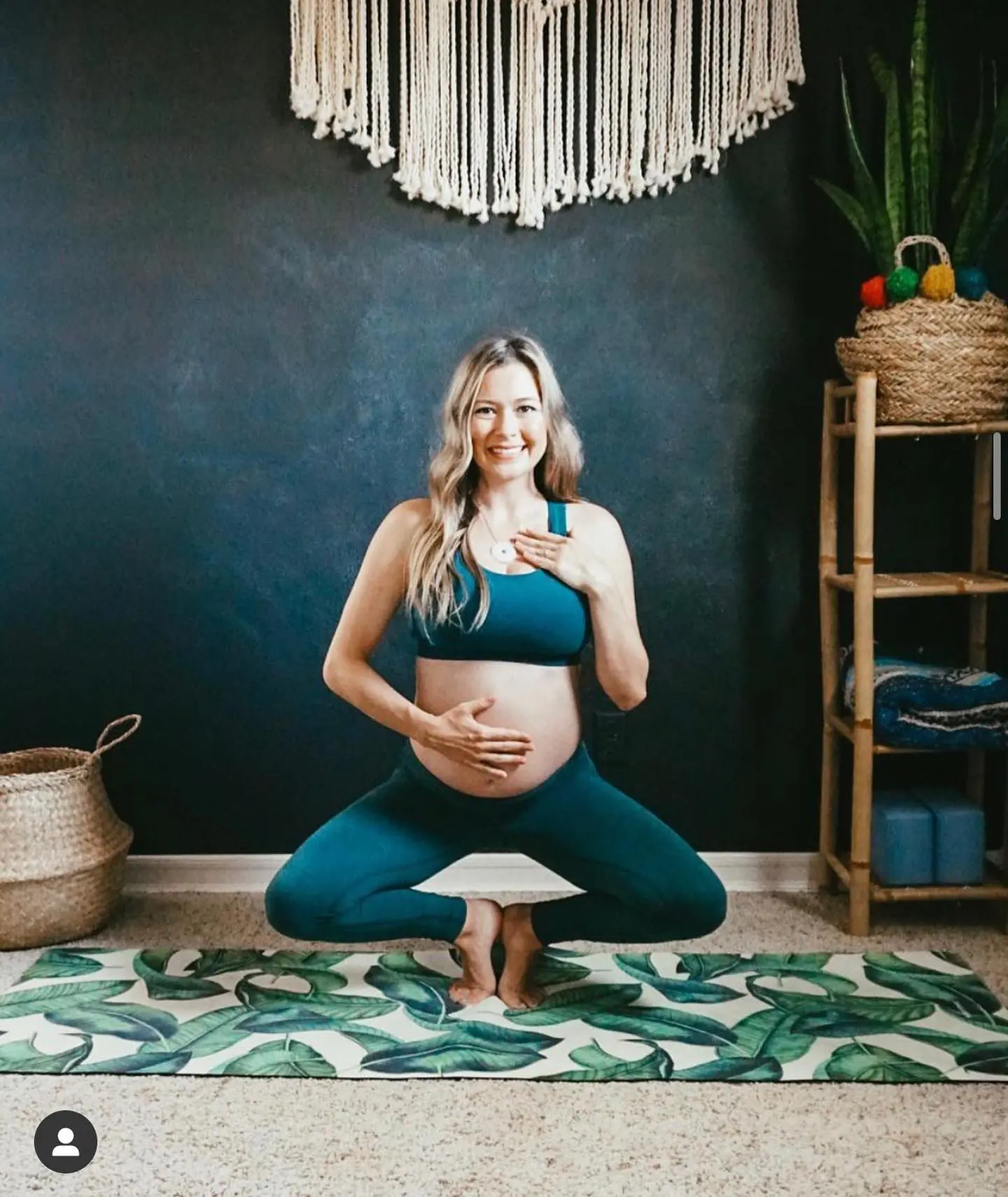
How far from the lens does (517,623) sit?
2.12 metres

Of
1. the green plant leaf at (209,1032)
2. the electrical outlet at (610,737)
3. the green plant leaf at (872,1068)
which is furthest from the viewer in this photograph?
the electrical outlet at (610,737)

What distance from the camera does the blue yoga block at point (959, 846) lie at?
2516 mm

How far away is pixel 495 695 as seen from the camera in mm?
2143

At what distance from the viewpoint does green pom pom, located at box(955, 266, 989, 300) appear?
2404mm

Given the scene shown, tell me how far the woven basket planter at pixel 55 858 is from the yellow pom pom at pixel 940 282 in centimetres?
179

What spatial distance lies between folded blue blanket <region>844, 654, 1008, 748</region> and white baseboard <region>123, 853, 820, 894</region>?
1.48ft

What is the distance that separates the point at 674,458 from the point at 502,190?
26.4 inches

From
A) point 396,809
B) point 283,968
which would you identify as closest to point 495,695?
point 396,809

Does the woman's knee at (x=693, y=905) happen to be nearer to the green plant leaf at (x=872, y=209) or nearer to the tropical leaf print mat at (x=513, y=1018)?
the tropical leaf print mat at (x=513, y=1018)

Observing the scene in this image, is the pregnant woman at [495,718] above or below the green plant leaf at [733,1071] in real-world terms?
above

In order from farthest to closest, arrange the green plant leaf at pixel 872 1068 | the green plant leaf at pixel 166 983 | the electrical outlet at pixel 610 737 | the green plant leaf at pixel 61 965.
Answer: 1. the electrical outlet at pixel 610 737
2. the green plant leaf at pixel 61 965
3. the green plant leaf at pixel 166 983
4. the green plant leaf at pixel 872 1068

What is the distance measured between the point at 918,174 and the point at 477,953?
1.69 m

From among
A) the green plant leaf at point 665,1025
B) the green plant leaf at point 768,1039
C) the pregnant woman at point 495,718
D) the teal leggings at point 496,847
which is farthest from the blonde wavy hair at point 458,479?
the green plant leaf at point 768,1039

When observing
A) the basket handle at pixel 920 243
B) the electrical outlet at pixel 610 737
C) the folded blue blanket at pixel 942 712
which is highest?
the basket handle at pixel 920 243
